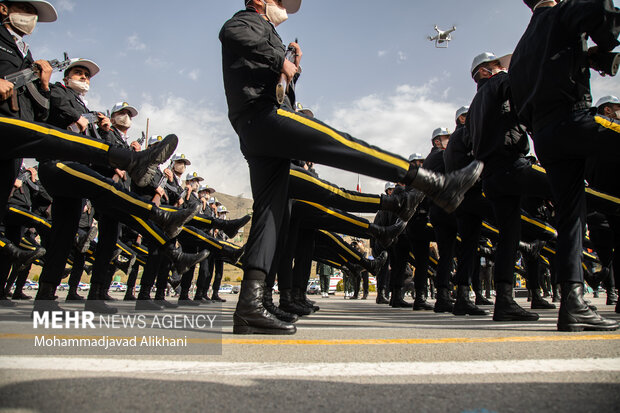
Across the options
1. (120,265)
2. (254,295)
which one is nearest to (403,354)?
(254,295)

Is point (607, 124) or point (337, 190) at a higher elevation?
point (607, 124)

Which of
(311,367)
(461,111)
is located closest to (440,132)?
(461,111)

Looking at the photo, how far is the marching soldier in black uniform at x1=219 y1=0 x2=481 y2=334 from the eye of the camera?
106 inches

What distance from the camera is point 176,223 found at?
480 centimetres

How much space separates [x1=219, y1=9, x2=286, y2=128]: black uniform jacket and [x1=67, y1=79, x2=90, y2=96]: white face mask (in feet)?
10.6

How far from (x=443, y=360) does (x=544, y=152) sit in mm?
1997

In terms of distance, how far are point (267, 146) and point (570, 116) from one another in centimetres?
201

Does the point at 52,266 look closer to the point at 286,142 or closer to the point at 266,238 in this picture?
the point at 266,238

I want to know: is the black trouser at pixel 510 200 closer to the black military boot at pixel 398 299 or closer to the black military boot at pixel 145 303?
the black military boot at pixel 398 299

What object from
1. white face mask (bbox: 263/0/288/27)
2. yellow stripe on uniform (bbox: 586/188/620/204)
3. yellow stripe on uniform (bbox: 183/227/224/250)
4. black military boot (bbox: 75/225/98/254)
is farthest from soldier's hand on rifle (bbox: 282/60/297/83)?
black military boot (bbox: 75/225/98/254)

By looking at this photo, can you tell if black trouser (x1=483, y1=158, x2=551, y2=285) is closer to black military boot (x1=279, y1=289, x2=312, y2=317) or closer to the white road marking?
black military boot (x1=279, y1=289, x2=312, y2=317)

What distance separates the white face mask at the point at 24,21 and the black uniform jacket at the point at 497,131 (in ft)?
14.2

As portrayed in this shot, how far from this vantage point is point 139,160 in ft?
11.0

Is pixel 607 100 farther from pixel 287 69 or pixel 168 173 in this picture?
pixel 168 173
